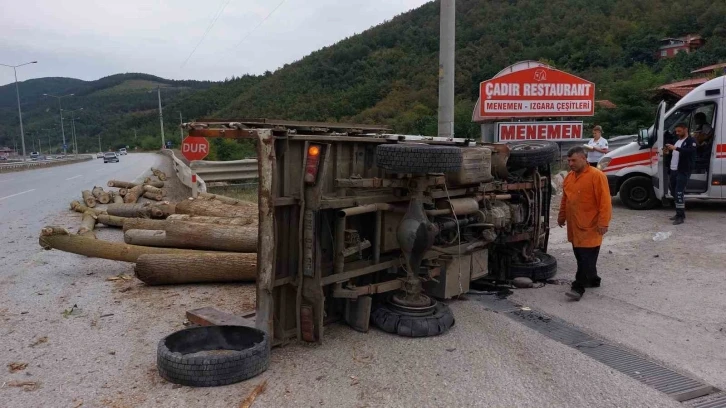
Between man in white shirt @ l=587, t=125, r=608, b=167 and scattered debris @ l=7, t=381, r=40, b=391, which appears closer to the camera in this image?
scattered debris @ l=7, t=381, r=40, b=391

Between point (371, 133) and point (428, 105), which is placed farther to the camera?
point (428, 105)

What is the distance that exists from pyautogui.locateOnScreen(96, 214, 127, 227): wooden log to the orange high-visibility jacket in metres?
8.25

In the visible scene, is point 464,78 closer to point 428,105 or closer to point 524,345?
point 428,105

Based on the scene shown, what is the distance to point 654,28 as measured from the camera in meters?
45.8

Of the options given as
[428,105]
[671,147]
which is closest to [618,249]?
[671,147]

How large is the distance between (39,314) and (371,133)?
Result: 12.8 ft

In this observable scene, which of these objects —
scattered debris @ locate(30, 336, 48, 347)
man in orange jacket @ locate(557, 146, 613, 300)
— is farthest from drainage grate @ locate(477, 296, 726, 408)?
scattered debris @ locate(30, 336, 48, 347)

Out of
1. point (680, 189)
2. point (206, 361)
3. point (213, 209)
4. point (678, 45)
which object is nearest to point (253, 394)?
point (206, 361)

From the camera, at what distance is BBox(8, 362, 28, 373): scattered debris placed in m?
4.19

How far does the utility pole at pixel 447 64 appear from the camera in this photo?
389 inches

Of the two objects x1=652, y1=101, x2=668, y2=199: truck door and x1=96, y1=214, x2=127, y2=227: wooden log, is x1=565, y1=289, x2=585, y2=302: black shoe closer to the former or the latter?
x1=652, y1=101, x2=668, y2=199: truck door

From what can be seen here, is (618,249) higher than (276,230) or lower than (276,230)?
lower

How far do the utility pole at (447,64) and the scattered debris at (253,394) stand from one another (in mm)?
6941

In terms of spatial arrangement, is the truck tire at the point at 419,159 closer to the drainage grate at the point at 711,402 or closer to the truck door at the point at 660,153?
the drainage grate at the point at 711,402
